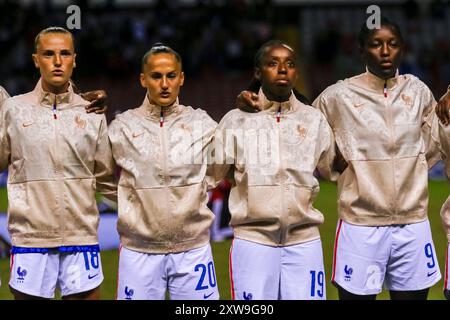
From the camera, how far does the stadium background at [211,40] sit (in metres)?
18.7

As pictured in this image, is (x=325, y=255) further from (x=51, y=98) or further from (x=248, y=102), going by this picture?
(x=51, y=98)

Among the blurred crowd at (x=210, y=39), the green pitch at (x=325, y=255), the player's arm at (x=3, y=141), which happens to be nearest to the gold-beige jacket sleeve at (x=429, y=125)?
the green pitch at (x=325, y=255)

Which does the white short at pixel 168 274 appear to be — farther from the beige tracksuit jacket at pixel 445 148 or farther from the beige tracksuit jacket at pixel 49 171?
the beige tracksuit jacket at pixel 445 148

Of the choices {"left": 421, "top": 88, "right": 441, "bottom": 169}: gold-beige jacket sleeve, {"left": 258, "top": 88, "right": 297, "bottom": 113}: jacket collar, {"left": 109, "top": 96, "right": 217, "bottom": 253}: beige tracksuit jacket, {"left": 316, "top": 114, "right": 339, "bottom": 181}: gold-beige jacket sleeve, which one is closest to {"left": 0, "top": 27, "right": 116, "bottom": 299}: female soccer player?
{"left": 109, "top": 96, "right": 217, "bottom": 253}: beige tracksuit jacket

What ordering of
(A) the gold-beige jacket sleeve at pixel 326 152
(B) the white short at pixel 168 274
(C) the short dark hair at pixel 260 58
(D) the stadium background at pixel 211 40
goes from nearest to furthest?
(B) the white short at pixel 168 274 < (C) the short dark hair at pixel 260 58 < (A) the gold-beige jacket sleeve at pixel 326 152 < (D) the stadium background at pixel 211 40

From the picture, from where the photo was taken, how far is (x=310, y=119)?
600 cm

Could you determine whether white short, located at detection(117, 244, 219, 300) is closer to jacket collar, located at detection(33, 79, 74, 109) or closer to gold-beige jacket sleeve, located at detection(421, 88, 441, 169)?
jacket collar, located at detection(33, 79, 74, 109)

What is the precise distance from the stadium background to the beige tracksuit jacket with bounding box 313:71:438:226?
11253 mm

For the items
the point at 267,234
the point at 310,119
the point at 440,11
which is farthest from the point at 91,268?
the point at 440,11

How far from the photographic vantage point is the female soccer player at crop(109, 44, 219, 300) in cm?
581

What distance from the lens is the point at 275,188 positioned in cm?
586

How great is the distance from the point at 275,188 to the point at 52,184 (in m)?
1.32

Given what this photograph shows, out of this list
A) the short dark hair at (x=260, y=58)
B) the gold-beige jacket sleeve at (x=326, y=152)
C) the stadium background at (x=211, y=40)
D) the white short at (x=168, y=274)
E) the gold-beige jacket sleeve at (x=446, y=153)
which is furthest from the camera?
the stadium background at (x=211, y=40)
